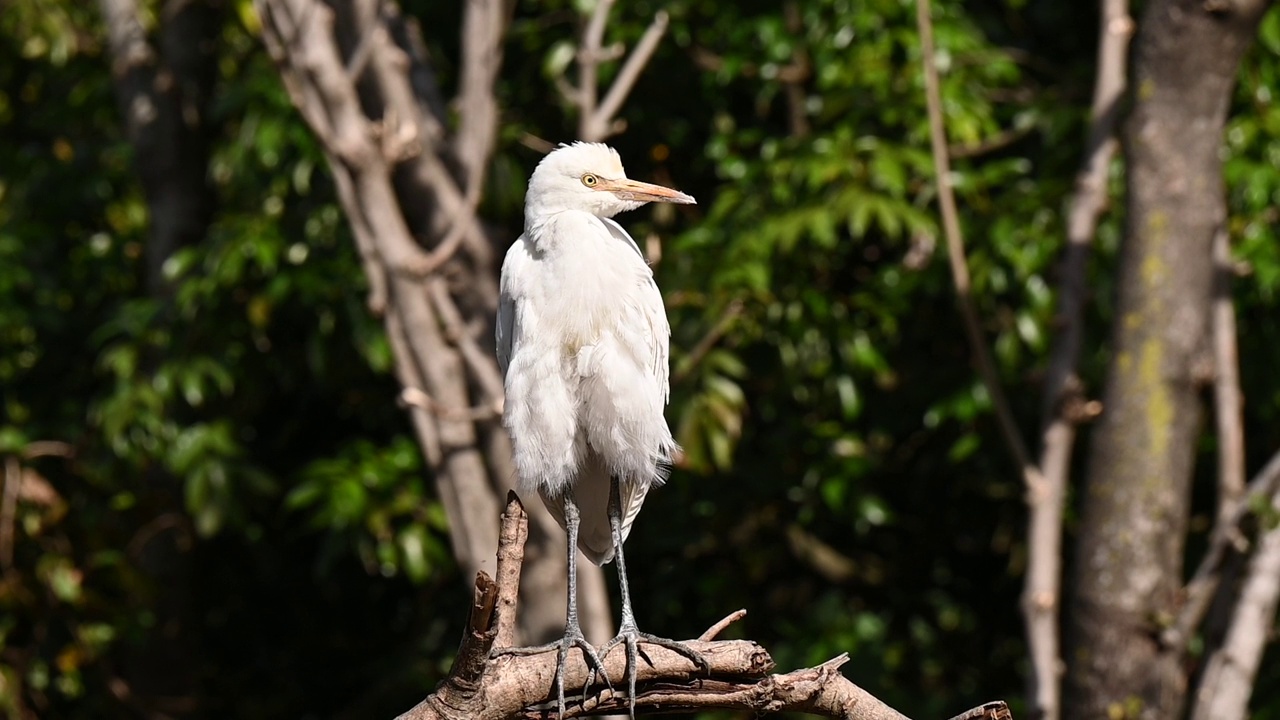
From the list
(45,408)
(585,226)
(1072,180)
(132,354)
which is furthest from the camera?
(45,408)

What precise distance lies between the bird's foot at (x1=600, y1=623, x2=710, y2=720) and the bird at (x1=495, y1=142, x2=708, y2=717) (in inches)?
9.6

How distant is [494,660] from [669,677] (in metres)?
0.29

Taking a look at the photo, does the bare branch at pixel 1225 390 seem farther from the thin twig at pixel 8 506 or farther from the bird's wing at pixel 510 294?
the thin twig at pixel 8 506

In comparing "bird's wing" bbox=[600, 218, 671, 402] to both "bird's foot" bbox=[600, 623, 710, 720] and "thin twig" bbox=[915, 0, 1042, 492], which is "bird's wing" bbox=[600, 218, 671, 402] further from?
"thin twig" bbox=[915, 0, 1042, 492]

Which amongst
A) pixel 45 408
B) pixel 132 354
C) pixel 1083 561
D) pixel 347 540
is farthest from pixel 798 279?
pixel 45 408

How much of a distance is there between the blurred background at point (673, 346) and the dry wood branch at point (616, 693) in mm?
1807

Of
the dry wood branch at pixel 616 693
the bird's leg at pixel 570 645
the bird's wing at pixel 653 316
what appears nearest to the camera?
the dry wood branch at pixel 616 693

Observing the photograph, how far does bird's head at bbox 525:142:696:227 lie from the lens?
3.20m

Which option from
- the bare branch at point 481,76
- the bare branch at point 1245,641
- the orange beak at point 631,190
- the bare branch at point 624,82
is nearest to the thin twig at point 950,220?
the bare branch at point 1245,641

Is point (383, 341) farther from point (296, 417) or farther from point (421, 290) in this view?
point (296, 417)

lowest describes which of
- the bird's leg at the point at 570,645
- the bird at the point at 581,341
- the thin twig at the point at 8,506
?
the bird's leg at the point at 570,645

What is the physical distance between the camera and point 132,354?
5152 millimetres

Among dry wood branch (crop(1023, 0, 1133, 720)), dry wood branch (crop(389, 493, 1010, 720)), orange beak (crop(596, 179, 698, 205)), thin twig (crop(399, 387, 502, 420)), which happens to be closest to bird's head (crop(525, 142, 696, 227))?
orange beak (crop(596, 179, 698, 205))

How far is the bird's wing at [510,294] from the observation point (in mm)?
3232
